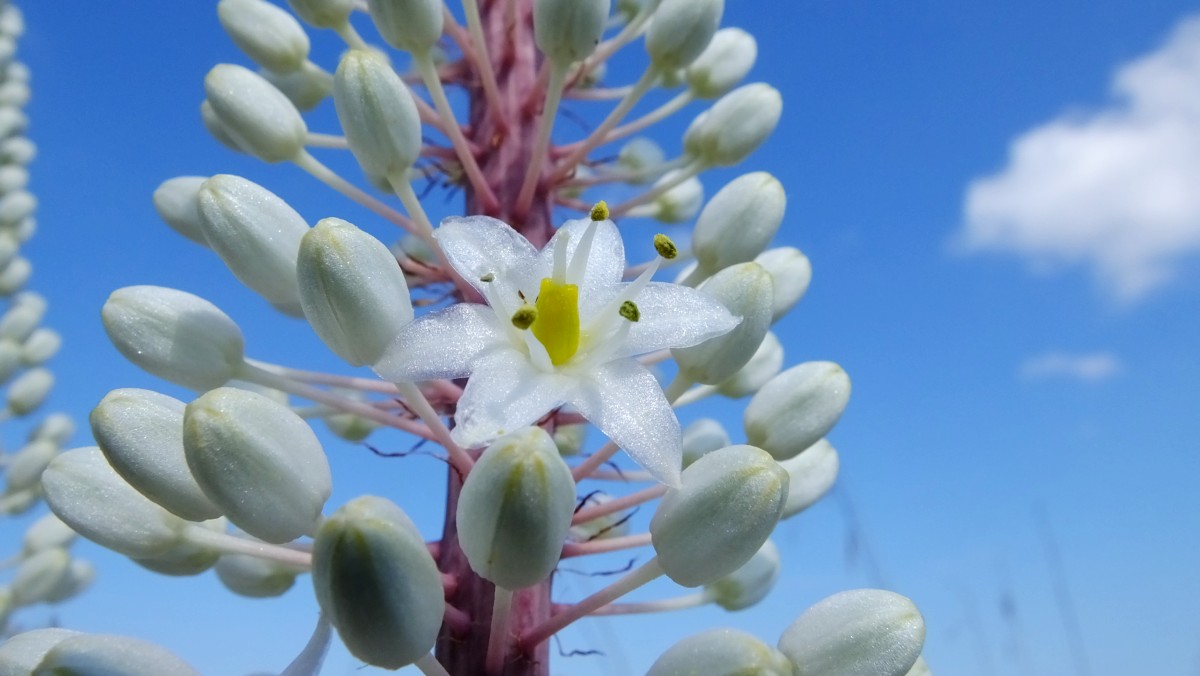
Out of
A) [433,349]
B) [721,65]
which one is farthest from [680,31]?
[433,349]

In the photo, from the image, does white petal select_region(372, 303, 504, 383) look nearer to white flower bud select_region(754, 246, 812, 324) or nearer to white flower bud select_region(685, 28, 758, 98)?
white flower bud select_region(754, 246, 812, 324)

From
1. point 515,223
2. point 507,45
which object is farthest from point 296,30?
point 515,223

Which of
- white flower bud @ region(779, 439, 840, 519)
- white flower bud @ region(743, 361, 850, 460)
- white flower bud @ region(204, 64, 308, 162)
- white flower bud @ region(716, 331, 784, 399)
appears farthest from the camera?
white flower bud @ region(716, 331, 784, 399)

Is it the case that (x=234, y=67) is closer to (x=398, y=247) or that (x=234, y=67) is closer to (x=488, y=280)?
(x=398, y=247)

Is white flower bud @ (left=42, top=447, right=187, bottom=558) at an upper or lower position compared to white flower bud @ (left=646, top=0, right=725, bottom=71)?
lower

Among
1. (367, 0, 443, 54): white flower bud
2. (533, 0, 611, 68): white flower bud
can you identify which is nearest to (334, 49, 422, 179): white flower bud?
(367, 0, 443, 54): white flower bud

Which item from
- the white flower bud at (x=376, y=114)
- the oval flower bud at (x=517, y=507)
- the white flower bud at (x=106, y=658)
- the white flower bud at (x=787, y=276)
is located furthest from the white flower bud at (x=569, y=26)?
the white flower bud at (x=106, y=658)

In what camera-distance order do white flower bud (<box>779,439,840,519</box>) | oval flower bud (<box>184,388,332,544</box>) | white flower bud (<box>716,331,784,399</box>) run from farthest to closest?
white flower bud (<box>716,331,784,399</box>), white flower bud (<box>779,439,840,519</box>), oval flower bud (<box>184,388,332,544</box>)
